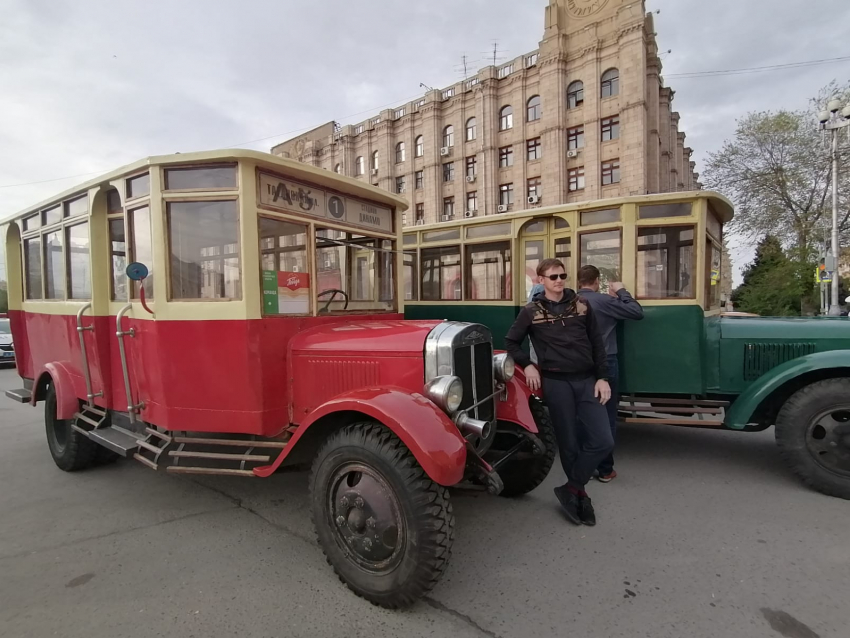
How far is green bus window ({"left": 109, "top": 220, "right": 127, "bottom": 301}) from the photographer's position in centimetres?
379

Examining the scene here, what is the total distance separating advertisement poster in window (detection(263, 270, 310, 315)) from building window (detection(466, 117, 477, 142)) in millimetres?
26402

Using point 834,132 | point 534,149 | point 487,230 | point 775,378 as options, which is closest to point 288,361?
point 487,230

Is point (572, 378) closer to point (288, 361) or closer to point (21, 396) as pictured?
point (288, 361)

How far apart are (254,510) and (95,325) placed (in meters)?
1.98

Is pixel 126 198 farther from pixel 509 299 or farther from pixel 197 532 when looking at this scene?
pixel 509 299

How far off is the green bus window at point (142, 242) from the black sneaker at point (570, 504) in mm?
3282

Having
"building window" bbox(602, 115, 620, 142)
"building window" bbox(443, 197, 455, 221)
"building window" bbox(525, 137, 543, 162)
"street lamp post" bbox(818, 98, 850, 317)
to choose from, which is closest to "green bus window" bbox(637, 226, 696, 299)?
"street lamp post" bbox(818, 98, 850, 317)

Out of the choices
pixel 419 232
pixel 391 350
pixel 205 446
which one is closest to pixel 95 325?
pixel 205 446

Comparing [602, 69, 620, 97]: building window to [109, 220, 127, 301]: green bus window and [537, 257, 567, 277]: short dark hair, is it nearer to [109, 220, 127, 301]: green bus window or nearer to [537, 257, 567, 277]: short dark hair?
[537, 257, 567, 277]: short dark hair

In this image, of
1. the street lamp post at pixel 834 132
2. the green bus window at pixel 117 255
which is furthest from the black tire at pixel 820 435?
the street lamp post at pixel 834 132

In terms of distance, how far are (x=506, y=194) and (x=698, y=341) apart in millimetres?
23390

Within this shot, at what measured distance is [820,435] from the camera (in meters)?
3.78

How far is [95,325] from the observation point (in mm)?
3762

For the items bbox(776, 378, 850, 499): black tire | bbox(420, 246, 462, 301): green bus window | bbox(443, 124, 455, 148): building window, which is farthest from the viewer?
bbox(443, 124, 455, 148): building window
